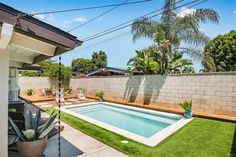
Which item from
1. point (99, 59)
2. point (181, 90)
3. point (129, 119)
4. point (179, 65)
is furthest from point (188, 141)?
point (99, 59)

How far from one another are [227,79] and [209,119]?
228cm

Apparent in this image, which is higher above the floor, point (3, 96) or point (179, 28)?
point (179, 28)

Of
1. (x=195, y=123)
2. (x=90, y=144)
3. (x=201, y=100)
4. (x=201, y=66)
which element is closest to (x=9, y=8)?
(x=90, y=144)

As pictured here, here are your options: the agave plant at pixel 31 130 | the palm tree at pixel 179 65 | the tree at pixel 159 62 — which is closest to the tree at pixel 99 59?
the tree at pixel 159 62

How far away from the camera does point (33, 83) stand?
23328mm

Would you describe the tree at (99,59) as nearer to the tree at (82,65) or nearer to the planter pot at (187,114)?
the tree at (82,65)

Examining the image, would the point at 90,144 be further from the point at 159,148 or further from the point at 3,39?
the point at 3,39

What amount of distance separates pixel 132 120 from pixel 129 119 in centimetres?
29

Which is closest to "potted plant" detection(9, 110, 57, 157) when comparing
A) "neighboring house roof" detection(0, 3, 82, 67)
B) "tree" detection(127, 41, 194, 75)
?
"neighboring house roof" detection(0, 3, 82, 67)

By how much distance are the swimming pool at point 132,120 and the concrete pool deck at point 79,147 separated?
135 cm

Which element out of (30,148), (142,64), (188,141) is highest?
(142,64)

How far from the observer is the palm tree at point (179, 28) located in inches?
557

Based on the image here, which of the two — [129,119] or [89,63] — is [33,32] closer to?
[129,119]

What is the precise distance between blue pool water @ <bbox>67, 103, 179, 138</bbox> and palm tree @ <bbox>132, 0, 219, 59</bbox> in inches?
228
